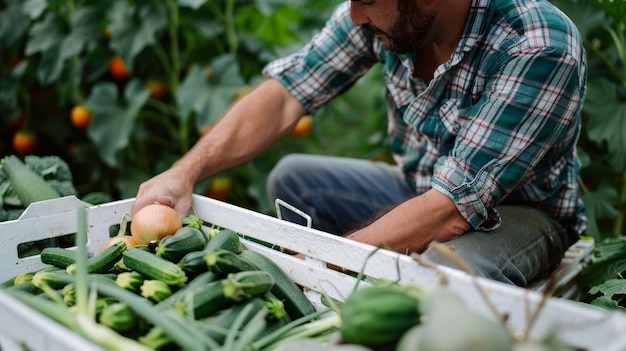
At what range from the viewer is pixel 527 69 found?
6.75 ft

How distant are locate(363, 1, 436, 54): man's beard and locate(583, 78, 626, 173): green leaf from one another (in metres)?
1.08

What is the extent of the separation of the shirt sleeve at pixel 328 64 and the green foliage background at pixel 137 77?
100 cm

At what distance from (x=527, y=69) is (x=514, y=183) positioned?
36 centimetres

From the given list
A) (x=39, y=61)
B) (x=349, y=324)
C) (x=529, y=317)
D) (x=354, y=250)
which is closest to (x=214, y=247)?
(x=354, y=250)

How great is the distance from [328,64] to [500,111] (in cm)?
92

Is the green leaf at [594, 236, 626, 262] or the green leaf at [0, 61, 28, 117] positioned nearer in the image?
the green leaf at [594, 236, 626, 262]

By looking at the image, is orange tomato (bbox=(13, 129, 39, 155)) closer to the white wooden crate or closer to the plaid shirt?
the white wooden crate

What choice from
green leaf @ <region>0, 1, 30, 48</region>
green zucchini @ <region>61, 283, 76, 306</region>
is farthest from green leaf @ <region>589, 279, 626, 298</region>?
green leaf @ <region>0, 1, 30, 48</region>

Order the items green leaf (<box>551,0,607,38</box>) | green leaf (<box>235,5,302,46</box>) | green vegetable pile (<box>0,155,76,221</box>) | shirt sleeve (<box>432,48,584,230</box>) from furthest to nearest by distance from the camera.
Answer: green leaf (<box>235,5,302,46</box>), green leaf (<box>551,0,607,38</box>), green vegetable pile (<box>0,155,76,221</box>), shirt sleeve (<box>432,48,584,230</box>)

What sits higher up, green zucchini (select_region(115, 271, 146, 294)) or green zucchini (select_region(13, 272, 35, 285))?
green zucchini (select_region(115, 271, 146, 294))

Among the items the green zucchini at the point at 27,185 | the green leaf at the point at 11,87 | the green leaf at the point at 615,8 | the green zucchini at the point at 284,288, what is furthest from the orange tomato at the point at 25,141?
the green leaf at the point at 615,8

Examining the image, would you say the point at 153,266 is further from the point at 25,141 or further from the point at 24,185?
the point at 25,141

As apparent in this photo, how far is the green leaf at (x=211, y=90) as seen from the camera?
3.75 metres

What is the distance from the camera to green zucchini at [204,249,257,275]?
1644 mm
